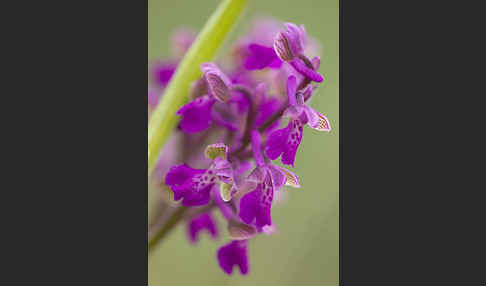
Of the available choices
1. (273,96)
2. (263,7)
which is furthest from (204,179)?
(263,7)

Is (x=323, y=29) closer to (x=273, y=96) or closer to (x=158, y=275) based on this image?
(x=273, y=96)

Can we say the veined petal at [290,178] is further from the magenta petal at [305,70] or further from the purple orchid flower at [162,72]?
the purple orchid flower at [162,72]

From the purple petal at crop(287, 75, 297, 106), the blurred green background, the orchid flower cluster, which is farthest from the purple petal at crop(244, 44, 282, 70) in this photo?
the blurred green background

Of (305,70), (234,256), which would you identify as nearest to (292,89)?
(305,70)

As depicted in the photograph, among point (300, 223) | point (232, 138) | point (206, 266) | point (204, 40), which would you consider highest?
point (204, 40)

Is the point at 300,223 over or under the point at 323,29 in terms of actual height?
under

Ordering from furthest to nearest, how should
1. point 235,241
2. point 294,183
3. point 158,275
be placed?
point 158,275 → point 235,241 → point 294,183
